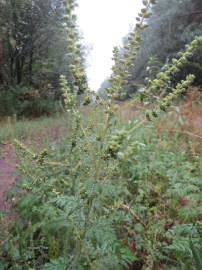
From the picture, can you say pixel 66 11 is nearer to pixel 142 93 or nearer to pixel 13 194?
pixel 142 93

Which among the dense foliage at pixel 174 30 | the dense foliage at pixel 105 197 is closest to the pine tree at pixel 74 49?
the dense foliage at pixel 105 197

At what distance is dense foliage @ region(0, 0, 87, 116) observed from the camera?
51.8 ft

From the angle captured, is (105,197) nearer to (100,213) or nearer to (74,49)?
(100,213)

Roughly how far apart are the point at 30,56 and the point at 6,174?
12621 millimetres

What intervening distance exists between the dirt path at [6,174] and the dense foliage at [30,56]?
782 centimetres

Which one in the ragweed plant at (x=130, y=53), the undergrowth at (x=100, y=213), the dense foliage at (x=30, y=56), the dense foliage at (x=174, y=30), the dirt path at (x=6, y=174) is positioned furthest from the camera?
the dense foliage at (x=30, y=56)

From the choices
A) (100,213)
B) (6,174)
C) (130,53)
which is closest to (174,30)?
(6,174)

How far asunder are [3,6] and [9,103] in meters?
4.32

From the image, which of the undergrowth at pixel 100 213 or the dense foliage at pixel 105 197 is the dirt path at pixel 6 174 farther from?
the dense foliage at pixel 105 197

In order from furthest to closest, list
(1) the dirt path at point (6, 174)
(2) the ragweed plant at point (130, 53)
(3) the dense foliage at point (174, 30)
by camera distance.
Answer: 1. (3) the dense foliage at point (174, 30)
2. (1) the dirt path at point (6, 174)
3. (2) the ragweed plant at point (130, 53)

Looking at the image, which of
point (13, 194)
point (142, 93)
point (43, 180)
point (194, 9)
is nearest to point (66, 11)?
point (142, 93)

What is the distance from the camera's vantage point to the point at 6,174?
6.02 m

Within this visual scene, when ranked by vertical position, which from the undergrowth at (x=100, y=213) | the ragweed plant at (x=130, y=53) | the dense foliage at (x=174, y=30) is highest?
the dense foliage at (x=174, y=30)

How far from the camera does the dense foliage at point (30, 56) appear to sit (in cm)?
1578
